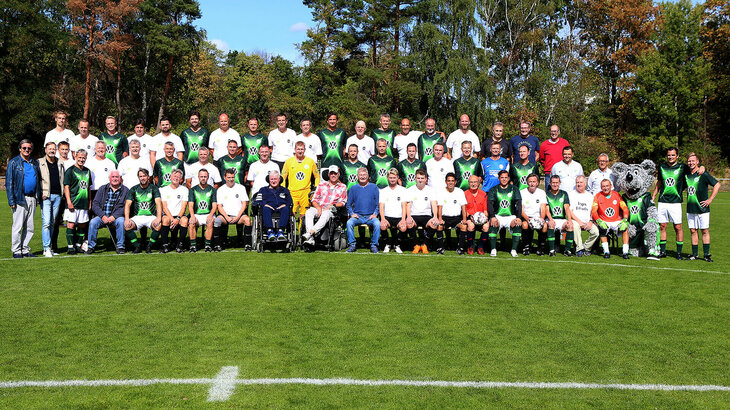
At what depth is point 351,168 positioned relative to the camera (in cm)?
921

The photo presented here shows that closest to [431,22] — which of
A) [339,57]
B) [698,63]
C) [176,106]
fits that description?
[339,57]

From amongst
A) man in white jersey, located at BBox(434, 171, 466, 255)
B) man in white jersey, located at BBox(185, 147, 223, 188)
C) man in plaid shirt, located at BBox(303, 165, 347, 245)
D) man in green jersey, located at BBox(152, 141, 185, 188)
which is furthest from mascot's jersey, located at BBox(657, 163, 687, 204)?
man in green jersey, located at BBox(152, 141, 185, 188)

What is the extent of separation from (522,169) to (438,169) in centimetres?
130

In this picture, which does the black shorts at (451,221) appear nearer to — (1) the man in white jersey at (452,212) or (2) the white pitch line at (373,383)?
(1) the man in white jersey at (452,212)

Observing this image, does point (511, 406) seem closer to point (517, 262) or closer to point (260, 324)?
point (260, 324)

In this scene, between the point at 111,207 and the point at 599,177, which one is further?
the point at 599,177

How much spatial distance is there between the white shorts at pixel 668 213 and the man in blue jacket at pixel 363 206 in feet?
13.6

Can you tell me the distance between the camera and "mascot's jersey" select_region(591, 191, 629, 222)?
351 inches

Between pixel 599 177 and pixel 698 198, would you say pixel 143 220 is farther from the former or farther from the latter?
pixel 698 198

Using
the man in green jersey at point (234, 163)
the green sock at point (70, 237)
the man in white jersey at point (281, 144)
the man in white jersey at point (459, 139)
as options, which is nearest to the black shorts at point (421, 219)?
the man in white jersey at point (459, 139)

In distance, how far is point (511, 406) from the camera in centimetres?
336

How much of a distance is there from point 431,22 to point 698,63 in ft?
54.2

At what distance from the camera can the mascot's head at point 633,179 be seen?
8906 mm

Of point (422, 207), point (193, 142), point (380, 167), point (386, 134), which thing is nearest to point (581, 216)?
point (422, 207)
